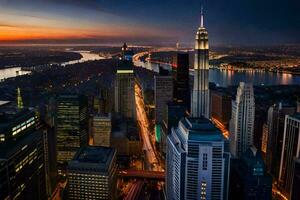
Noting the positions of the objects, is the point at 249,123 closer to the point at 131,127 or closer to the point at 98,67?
the point at 131,127

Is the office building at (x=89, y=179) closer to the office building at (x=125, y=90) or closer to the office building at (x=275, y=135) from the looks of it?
the office building at (x=275, y=135)

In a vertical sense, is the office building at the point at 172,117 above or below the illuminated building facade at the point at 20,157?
below

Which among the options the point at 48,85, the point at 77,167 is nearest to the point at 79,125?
the point at 77,167

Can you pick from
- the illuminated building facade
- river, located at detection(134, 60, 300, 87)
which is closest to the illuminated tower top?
the illuminated building facade

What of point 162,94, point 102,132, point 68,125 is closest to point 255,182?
point 102,132

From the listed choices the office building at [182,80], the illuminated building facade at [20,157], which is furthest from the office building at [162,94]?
the illuminated building facade at [20,157]

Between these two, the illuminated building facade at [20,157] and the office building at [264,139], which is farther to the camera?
the office building at [264,139]

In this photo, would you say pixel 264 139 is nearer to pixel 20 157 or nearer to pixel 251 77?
pixel 20 157
